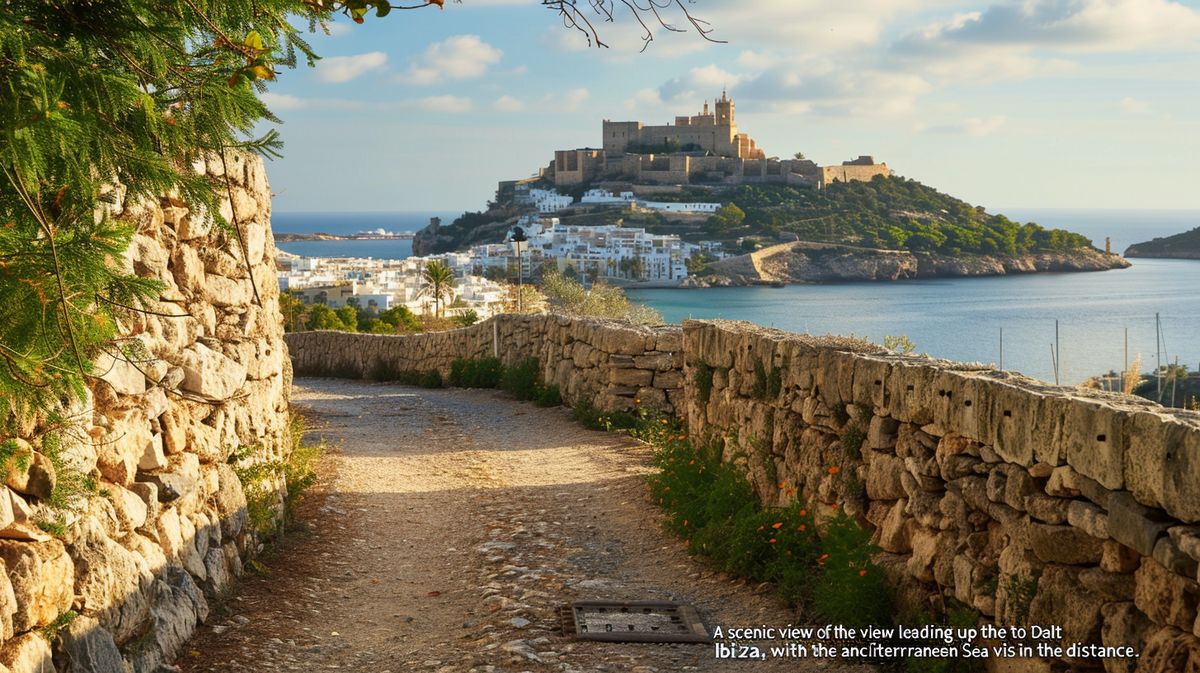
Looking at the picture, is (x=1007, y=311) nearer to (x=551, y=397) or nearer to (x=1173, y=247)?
(x=1173, y=247)

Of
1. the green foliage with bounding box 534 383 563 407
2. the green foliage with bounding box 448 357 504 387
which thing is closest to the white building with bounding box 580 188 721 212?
the green foliage with bounding box 448 357 504 387

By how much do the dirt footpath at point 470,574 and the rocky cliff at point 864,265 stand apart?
97.2 m

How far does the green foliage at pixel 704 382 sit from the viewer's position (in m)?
8.67

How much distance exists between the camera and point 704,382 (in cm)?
872

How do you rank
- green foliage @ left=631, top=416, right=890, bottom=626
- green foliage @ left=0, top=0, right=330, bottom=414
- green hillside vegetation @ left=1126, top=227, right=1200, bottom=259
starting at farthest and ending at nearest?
green hillside vegetation @ left=1126, top=227, right=1200, bottom=259 → green foliage @ left=631, top=416, right=890, bottom=626 → green foliage @ left=0, top=0, right=330, bottom=414

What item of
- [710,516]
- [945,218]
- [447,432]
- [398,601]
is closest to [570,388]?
[447,432]

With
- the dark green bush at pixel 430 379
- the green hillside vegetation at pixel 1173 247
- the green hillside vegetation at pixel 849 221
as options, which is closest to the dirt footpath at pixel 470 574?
the dark green bush at pixel 430 379

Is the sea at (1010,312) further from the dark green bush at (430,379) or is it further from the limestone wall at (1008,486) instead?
the limestone wall at (1008,486)

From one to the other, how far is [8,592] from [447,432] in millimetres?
9066

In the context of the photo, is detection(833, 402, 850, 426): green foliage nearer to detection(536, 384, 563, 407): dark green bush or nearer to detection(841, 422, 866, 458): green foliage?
detection(841, 422, 866, 458): green foliage

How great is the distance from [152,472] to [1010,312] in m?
66.6

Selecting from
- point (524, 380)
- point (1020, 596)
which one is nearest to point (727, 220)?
point (524, 380)

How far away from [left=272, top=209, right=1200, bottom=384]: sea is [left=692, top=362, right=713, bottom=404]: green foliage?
610 inches

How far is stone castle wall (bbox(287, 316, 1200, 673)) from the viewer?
137 inches
